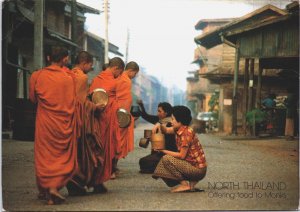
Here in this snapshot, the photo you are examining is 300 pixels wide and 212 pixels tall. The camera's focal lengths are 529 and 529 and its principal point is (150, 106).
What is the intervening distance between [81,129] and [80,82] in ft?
1.79

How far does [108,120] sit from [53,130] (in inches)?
69.9

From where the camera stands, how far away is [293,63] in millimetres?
20062

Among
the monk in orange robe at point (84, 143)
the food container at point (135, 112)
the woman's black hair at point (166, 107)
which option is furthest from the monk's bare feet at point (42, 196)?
the food container at point (135, 112)

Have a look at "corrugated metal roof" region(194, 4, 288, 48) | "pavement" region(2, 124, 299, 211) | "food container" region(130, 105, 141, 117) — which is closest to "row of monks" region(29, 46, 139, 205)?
"pavement" region(2, 124, 299, 211)

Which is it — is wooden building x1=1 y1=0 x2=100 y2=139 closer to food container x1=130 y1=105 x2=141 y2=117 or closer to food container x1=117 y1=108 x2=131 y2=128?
food container x1=117 y1=108 x2=131 y2=128

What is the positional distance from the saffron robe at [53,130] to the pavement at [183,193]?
0.34 metres

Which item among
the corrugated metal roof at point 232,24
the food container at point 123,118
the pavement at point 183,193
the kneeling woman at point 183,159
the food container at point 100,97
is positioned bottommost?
the pavement at point 183,193

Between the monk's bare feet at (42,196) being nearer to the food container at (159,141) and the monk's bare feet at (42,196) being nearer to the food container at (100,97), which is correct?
the food container at (100,97)

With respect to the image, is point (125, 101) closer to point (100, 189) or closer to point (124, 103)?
point (124, 103)

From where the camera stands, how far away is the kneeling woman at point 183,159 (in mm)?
6355

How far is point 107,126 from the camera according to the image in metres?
7.09

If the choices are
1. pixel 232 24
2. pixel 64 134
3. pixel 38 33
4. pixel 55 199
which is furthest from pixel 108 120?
pixel 232 24

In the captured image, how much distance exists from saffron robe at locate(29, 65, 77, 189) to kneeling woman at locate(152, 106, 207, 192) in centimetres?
126

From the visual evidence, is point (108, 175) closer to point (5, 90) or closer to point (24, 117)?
point (24, 117)
